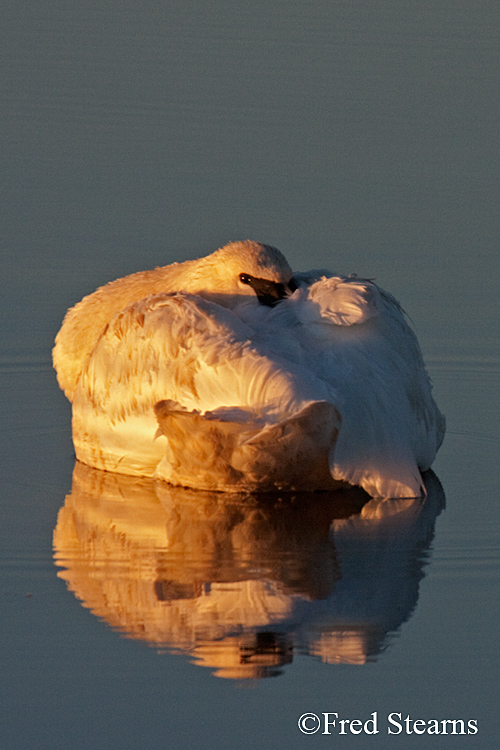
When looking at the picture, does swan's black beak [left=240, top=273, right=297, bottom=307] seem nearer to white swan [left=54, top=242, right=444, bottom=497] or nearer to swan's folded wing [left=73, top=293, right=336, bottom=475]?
white swan [left=54, top=242, right=444, bottom=497]

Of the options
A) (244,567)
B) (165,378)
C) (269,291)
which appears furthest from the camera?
(269,291)

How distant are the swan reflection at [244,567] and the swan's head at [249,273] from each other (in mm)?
1099

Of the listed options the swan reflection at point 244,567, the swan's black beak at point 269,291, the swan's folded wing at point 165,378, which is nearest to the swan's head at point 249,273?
the swan's black beak at point 269,291

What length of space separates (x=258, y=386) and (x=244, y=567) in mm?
885

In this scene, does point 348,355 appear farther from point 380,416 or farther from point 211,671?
point 211,671

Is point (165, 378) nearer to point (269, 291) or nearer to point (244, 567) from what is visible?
point (269, 291)

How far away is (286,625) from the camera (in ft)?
21.7

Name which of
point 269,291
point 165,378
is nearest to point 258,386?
point 165,378

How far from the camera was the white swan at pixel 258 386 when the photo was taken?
776cm

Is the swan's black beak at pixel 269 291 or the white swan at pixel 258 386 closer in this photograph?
the white swan at pixel 258 386

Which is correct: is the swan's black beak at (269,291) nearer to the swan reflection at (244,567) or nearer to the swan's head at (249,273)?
the swan's head at (249,273)

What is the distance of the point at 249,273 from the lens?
8.62 meters

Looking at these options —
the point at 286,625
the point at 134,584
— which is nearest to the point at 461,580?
the point at 286,625

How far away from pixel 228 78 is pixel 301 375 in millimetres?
10511
